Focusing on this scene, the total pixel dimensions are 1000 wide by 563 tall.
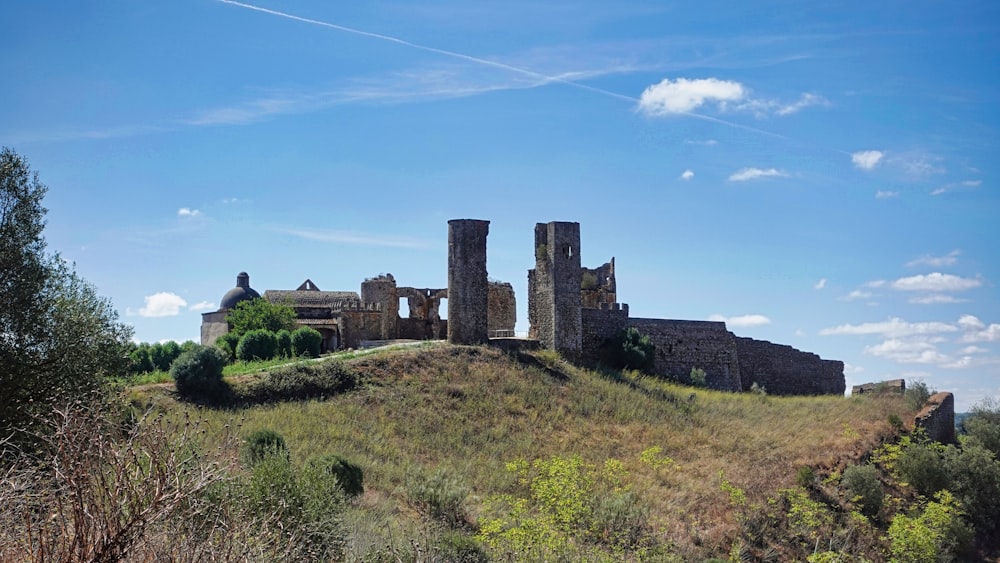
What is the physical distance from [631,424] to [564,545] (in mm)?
14474

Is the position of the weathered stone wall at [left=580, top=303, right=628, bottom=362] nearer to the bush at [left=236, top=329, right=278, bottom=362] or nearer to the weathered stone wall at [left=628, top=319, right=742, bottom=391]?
the weathered stone wall at [left=628, top=319, right=742, bottom=391]

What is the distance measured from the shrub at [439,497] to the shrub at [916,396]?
17.3 meters

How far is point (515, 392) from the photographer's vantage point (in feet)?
94.1

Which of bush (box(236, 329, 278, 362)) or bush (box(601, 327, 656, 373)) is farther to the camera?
bush (box(601, 327, 656, 373))

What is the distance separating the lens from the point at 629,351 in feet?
115

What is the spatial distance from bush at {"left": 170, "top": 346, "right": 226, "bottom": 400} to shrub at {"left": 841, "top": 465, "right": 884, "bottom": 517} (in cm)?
1711

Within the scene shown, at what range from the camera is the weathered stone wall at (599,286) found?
4084 cm

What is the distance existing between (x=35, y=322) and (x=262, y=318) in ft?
70.7

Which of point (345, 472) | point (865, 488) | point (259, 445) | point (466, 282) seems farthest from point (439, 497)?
point (466, 282)

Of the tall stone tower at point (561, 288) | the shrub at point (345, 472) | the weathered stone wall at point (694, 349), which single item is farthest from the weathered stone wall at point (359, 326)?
the shrub at point (345, 472)

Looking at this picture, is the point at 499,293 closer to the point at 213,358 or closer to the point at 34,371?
the point at 213,358

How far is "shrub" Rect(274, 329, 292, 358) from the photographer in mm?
34875

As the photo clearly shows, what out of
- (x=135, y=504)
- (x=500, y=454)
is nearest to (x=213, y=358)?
(x=500, y=454)

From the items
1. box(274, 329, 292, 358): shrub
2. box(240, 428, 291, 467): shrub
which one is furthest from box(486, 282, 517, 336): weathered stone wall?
box(240, 428, 291, 467): shrub
